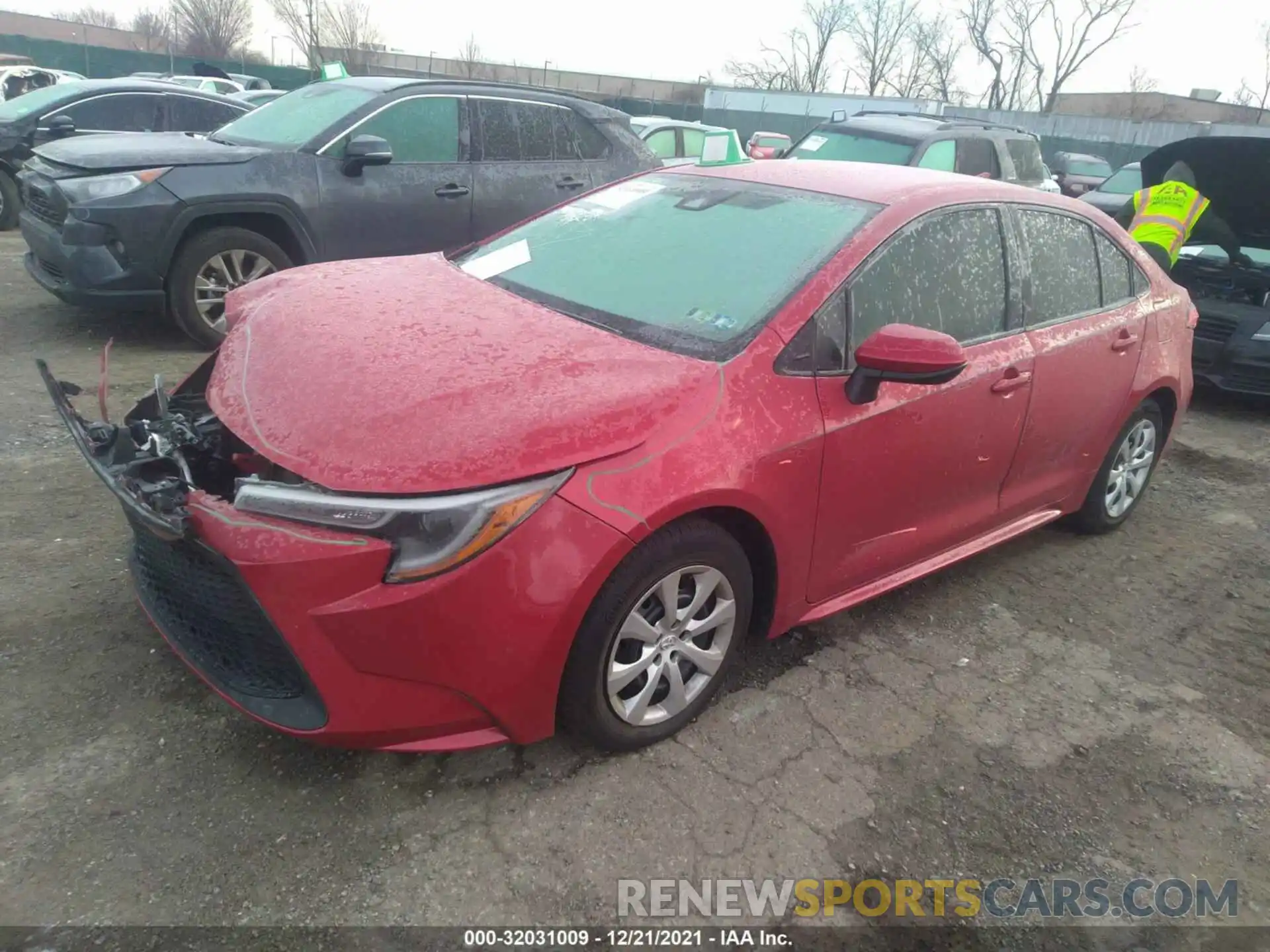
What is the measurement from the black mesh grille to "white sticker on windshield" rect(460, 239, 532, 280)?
58.6 inches

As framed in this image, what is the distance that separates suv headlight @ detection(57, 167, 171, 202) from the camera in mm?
5246

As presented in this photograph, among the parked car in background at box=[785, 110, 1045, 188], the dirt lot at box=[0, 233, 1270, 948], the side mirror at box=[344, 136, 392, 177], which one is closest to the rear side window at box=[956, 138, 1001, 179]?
the parked car in background at box=[785, 110, 1045, 188]

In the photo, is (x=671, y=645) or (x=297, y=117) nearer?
(x=671, y=645)

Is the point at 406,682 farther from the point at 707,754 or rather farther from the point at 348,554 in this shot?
the point at 707,754

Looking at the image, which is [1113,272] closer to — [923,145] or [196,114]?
[923,145]

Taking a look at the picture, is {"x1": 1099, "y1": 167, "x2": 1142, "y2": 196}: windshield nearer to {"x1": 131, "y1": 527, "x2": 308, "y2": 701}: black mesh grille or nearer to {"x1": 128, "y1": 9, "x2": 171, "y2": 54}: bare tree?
{"x1": 131, "y1": 527, "x2": 308, "y2": 701}: black mesh grille

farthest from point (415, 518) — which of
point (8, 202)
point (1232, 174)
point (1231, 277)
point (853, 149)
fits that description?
point (8, 202)

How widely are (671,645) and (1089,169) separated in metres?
22.1

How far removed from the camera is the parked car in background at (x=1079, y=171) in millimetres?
19047

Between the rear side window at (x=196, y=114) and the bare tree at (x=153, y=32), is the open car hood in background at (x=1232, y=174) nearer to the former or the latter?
the rear side window at (x=196, y=114)

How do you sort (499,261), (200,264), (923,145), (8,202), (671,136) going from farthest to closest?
(671,136)
(8,202)
(923,145)
(200,264)
(499,261)

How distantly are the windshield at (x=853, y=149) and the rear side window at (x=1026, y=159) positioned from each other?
192cm

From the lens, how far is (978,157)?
9.38 m

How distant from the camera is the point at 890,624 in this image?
346cm
